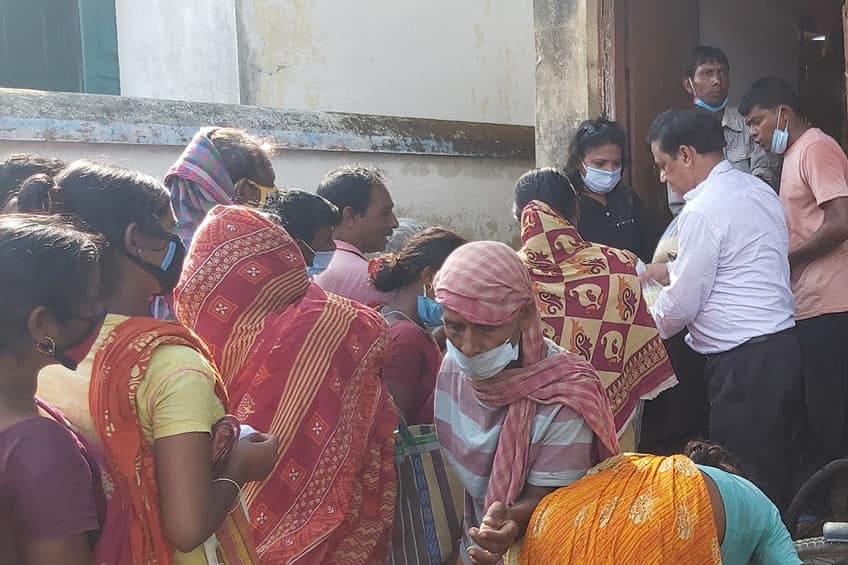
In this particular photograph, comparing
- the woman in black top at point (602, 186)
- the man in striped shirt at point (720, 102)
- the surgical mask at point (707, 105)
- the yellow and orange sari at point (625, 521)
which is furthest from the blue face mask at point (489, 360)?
the surgical mask at point (707, 105)

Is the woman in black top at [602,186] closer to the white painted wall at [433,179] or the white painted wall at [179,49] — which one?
the white painted wall at [433,179]

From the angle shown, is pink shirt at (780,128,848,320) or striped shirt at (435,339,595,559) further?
pink shirt at (780,128,848,320)

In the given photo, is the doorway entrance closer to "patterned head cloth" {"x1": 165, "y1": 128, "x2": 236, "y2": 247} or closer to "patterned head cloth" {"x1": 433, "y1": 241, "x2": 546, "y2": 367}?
"patterned head cloth" {"x1": 165, "y1": 128, "x2": 236, "y2": 247}

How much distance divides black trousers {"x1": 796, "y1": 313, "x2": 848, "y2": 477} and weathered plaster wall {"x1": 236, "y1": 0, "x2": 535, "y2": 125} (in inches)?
167

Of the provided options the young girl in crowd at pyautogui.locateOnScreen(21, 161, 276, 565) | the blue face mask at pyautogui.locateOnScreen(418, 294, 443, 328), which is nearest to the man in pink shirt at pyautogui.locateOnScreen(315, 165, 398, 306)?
the blue face mask at pyautogui.locateOnScreen(418, 294, 443, 328)

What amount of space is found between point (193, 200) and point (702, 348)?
75.6 inches

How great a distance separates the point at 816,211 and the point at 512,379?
2246 millimetres

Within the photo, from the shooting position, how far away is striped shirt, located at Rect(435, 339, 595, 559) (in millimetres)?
2018

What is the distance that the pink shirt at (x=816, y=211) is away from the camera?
3750 mm

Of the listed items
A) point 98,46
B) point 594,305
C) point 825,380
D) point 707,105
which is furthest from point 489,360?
point 98,46

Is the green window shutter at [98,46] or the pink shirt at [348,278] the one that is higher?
the green window shutter at [98,46]

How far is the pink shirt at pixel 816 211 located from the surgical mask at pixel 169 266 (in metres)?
2.68

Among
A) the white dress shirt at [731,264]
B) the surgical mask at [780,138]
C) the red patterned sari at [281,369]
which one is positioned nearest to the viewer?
the red patterned sari at [281,369]

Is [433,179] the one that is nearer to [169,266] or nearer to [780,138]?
[780,138]
